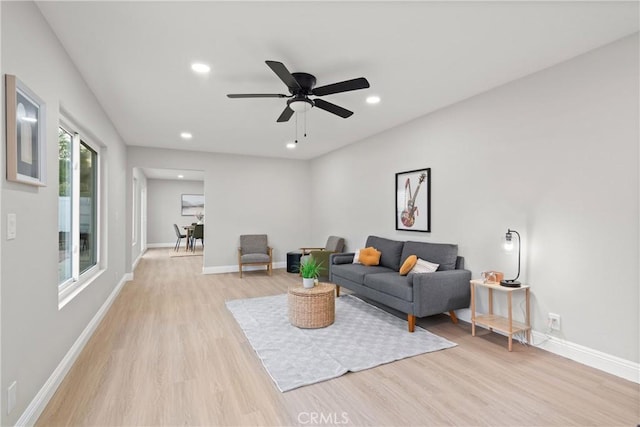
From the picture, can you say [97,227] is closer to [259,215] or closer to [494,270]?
[259,215]

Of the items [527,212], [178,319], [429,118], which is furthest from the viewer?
[429,118]

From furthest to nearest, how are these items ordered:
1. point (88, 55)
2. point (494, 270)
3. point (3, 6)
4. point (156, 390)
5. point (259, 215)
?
point (259, 215), point (494, 270), point (88, 55), point (156, 390), point (3, 6)

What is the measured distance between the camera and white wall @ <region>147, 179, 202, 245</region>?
427 inches

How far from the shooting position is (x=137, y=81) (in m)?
3.12

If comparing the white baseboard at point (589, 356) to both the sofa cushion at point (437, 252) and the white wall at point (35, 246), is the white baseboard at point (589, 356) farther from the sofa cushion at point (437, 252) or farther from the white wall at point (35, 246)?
the white wall at point (35, 246)

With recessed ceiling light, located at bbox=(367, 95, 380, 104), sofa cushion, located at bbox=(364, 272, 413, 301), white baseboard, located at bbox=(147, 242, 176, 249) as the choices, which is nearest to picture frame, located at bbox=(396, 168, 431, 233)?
sofa cushion, located at bbox=(364, 272, 413, 301)

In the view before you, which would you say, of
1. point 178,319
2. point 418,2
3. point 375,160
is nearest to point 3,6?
point 418,2

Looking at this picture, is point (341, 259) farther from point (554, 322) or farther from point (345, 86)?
point (345, 86)

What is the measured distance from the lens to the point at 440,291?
130 inches

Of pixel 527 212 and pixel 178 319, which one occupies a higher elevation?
pixel 527 212

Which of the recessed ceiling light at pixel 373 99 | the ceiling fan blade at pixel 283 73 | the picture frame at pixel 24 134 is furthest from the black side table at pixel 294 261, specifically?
the picture frame at pixel 24 134

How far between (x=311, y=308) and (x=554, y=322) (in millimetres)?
2261

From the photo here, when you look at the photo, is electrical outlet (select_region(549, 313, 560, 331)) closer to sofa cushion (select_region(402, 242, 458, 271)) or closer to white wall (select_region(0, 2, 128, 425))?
sofa cushion (select_region(402, 242, 458, 271))

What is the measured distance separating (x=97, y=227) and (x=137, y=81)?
1.93 metres
